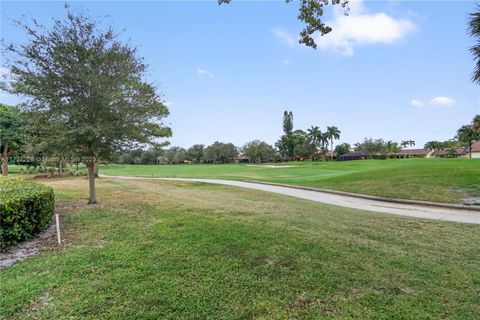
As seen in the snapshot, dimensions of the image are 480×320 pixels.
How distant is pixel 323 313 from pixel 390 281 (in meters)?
1.33

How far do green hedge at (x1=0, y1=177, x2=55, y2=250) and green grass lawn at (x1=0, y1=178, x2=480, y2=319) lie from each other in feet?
2.01

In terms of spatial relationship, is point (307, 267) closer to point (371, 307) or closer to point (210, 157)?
point (371, 307)

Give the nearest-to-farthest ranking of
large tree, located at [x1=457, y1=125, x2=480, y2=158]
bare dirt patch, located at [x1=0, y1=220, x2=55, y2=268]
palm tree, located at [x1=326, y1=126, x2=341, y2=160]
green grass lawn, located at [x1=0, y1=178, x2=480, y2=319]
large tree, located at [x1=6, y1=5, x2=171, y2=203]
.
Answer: green grass lawn, located at [x1=0, y1=178, x2=480, y2=319] → bare dirt patch, located at [x1=0, y1=220, x2=55, y2=268] → large tree, located at [x1=6, y1=5, x2=171, y2=203] → large tree, located at [x1=457, y1=125, x2=480, y2=158] → palm tree, located at [x1=326, y1=126, x2=341, y2=160]

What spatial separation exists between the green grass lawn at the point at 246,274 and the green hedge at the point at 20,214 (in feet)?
2.01

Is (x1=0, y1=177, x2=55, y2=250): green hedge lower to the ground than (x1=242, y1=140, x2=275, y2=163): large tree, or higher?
lower

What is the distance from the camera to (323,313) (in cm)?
309

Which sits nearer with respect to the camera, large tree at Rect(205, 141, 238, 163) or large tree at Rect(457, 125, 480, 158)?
large tree at Rect(457, 125, 480, 158)

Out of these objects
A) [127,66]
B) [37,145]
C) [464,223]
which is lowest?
[464,223]

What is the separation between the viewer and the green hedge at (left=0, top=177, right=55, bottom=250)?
16.3 feet

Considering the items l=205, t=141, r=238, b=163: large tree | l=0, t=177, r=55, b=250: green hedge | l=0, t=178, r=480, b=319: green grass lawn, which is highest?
l=205, t=141, r=238, b=163: large tree

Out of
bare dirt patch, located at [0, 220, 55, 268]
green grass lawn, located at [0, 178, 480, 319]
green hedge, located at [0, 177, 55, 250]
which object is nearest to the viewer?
green grass lawn, located at [0, 178, 480, 319]

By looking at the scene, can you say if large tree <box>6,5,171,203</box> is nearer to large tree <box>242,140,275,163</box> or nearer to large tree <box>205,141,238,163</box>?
large tree <box>242,140,275,163</box>

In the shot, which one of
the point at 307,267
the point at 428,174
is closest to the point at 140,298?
the point at 307,267

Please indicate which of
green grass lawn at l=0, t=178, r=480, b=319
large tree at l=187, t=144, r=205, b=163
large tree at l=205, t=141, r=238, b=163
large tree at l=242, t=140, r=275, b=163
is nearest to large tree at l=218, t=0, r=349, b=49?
green grass lawn at l=0, t=178, r=480, b=319
